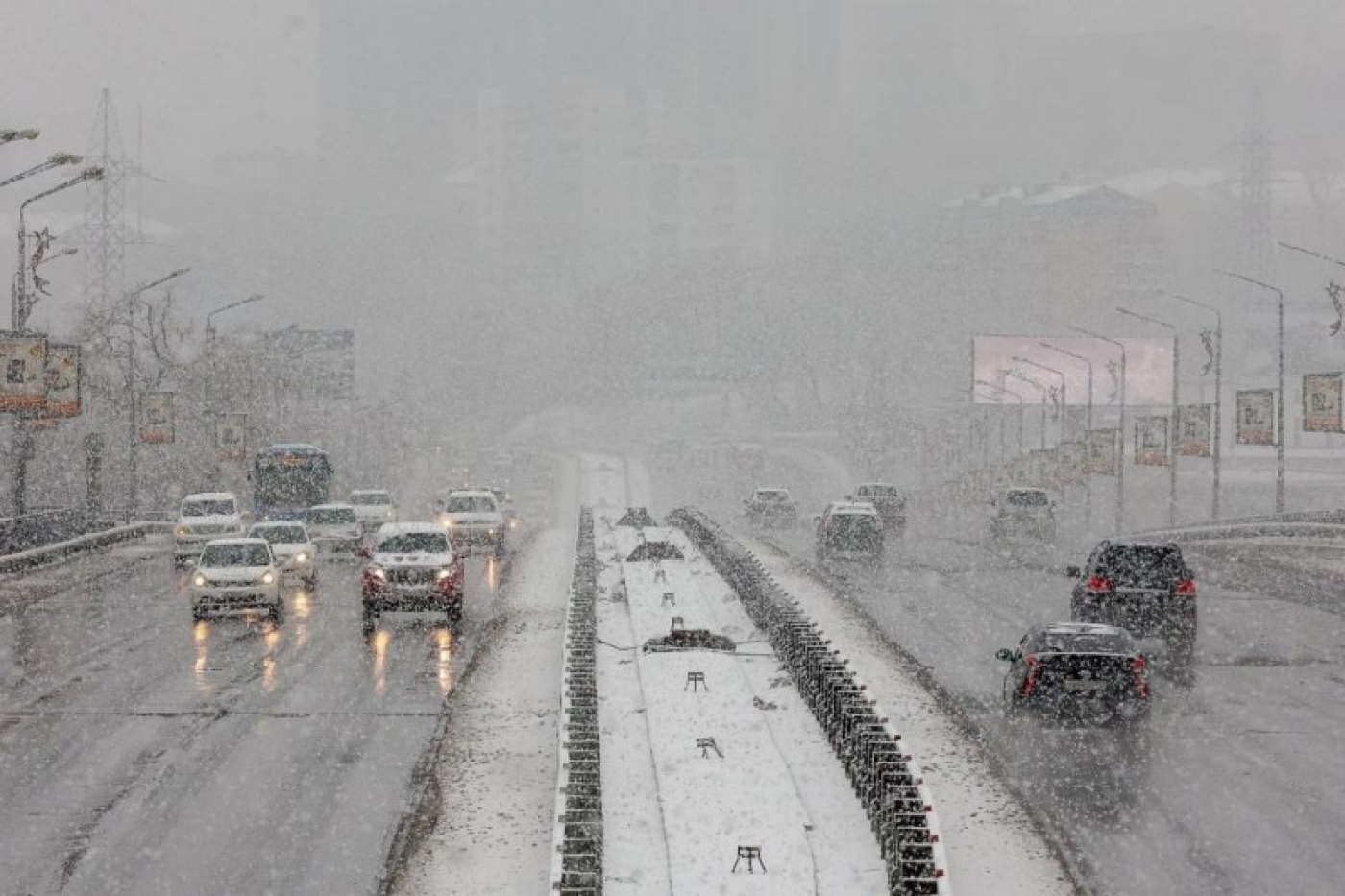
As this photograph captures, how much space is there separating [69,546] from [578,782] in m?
42.5

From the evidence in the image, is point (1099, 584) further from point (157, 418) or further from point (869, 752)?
point (157, 418)

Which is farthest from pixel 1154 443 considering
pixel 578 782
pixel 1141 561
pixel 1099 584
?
pixel 578 782

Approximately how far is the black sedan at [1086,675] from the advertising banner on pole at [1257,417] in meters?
37.0

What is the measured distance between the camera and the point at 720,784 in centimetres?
1880

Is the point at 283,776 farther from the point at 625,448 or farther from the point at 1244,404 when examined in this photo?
the point at 625,448

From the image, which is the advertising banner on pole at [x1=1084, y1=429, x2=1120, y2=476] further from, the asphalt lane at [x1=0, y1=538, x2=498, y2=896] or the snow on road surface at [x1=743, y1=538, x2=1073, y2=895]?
the snow on road surface at [x1=743, y1=538, x2=1073, y2=895]

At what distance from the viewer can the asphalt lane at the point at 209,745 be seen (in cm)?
1576

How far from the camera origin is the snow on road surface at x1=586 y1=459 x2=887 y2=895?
15172mm

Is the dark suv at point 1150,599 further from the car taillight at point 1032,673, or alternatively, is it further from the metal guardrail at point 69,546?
the metal guardrail at point 69,546

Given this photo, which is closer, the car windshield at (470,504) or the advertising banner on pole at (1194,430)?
the car windshield at (470,504)

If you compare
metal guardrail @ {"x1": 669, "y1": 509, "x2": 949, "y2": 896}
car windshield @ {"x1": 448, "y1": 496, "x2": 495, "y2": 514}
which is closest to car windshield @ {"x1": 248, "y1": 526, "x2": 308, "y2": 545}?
car windshield @ {"x1": 448, "y1": 496, "x2": 495, "y2": 514}

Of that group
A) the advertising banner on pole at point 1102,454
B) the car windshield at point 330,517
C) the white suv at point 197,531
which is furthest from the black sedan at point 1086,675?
the advertising banner on pole at point 1102,454

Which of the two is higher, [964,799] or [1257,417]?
[1257,417]

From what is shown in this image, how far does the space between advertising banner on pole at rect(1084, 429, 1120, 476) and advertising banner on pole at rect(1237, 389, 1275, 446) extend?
14.4m
